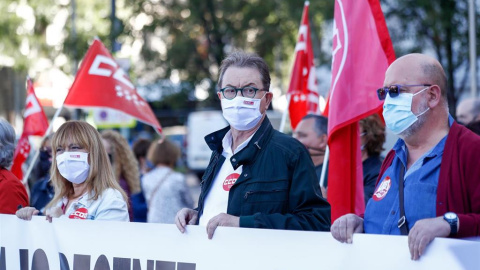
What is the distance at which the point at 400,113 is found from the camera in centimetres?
346

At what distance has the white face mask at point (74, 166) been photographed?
15.5 ft

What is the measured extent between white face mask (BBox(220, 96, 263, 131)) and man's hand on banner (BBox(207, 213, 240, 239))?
496 millimetres

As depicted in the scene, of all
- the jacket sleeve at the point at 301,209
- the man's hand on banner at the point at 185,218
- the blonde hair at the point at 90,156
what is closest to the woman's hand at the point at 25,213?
the blonde hair at the point at 90,156

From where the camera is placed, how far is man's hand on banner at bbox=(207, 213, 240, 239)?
147 inches

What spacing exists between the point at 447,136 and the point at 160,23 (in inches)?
587

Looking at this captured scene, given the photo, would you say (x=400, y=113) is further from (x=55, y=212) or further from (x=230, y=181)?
(x=55, y=212)

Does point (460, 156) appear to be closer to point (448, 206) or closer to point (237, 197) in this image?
point (448, 206)

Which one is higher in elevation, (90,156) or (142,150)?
(142,150)

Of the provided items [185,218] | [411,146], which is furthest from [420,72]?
[185,218]

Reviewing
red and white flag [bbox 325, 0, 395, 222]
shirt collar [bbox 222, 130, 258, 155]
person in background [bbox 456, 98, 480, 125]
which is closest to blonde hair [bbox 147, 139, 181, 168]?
person in background [bbox 456, 98, 480, 125]

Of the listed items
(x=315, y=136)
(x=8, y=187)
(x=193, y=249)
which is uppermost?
(x=315, y=136)

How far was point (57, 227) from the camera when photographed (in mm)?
4527

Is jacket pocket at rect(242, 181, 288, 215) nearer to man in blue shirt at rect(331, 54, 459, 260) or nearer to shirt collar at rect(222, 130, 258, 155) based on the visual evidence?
shirt collar at rect(222, 130, 258, 155)

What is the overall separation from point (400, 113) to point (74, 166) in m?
2.12
